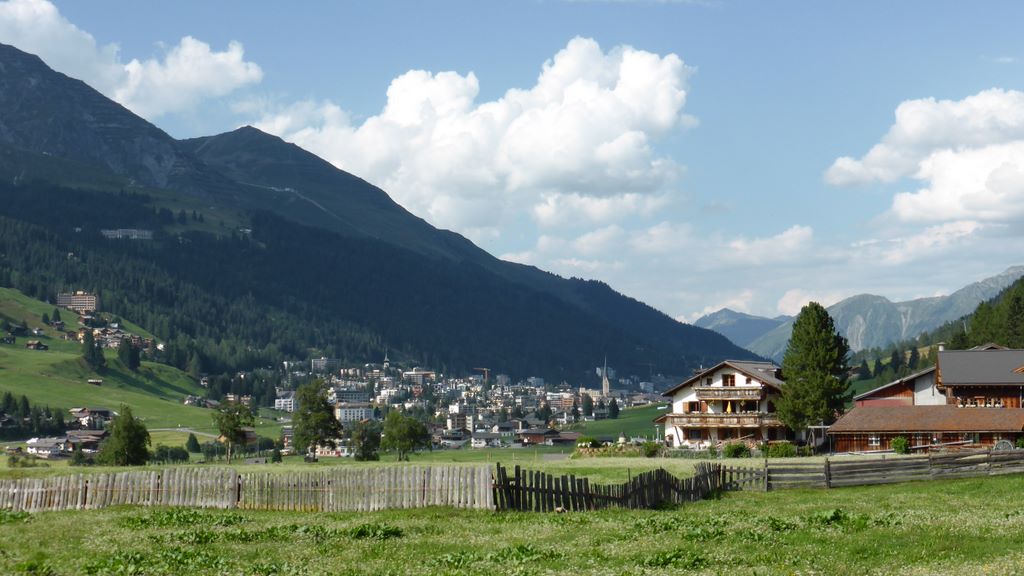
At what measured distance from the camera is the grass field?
77.4 feet

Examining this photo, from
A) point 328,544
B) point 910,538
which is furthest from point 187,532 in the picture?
point 910,538

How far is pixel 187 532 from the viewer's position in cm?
3088

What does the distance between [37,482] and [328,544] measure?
897 inches

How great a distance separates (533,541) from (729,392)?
97.4m

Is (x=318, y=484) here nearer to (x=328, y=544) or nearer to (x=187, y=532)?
(x=187, y=532)

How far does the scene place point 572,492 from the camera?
127ft

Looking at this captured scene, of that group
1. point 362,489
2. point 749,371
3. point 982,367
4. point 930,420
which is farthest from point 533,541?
point 749,371

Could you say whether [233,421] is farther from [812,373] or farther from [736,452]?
[812,373]

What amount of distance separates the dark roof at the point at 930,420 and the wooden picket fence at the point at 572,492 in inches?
2347

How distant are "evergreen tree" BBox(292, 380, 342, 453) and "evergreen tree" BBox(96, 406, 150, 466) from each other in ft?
58.5

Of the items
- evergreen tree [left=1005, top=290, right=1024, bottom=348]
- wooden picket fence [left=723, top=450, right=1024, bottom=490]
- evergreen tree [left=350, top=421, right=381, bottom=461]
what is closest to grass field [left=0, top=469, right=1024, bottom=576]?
wooden picket fence [left=723, top=450, right=1024, bottom=490]

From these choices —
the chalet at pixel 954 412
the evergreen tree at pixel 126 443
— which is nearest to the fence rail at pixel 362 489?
the chalet at pixel 954 412

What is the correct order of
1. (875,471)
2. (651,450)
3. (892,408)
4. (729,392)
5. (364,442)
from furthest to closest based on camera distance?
1. (364,442)
2. (729,392)
3. (892,408)
4. (651,450)
5. (875,471)

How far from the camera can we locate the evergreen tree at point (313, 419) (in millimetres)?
122500
